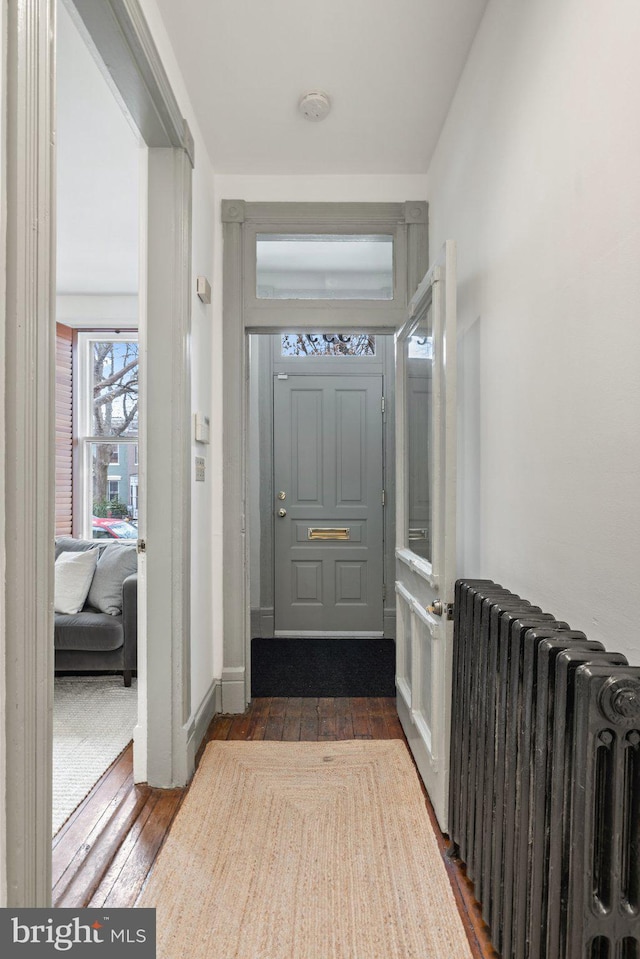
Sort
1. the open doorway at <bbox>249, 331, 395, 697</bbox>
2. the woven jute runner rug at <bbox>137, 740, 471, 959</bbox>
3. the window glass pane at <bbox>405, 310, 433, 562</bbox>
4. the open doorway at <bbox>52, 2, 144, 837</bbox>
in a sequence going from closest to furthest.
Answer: the woven jute runner rug at <bbox>137, 740, 471, 959</bbox>, the window glass pane at <bbox>405, 310, 433, 562</bbox>, the open doorway at <bbox>52, 2, 144, 837</bbox>, the open doorway at <bbox>249, 331, 395, 697</bbox>

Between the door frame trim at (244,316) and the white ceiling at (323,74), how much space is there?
0.21m

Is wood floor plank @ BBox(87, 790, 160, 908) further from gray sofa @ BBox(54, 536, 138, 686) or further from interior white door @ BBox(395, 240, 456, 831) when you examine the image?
gray sofa @ BBox(54, 536, 138, 686)

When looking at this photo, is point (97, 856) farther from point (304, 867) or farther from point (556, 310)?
point (556, 310)

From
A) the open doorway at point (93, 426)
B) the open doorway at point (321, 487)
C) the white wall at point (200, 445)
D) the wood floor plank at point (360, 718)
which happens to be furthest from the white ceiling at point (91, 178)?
the wood floor plank at point (360, 718)

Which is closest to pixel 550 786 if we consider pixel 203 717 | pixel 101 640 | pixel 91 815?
pixel 91 815

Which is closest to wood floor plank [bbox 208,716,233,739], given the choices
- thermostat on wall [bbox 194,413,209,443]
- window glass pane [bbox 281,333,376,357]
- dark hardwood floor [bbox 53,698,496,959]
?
dark hardwood floor [bbox 53,698,496,959]

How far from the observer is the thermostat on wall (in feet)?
8.66

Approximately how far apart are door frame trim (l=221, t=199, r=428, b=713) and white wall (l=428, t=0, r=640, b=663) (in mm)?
897

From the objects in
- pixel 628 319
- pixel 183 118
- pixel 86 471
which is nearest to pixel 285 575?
pixel 86 471

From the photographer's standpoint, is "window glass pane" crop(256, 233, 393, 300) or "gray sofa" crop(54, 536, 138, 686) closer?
"window glass pane" crop(256, 233, 393, 300)

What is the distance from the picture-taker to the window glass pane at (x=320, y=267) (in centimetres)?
320

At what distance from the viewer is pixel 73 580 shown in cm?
374

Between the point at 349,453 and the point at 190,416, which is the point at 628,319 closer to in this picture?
the point at 190,416

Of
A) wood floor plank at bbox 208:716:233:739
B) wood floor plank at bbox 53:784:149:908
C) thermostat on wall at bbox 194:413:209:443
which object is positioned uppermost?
thermostat on wall at bbox 194:413:209:443
